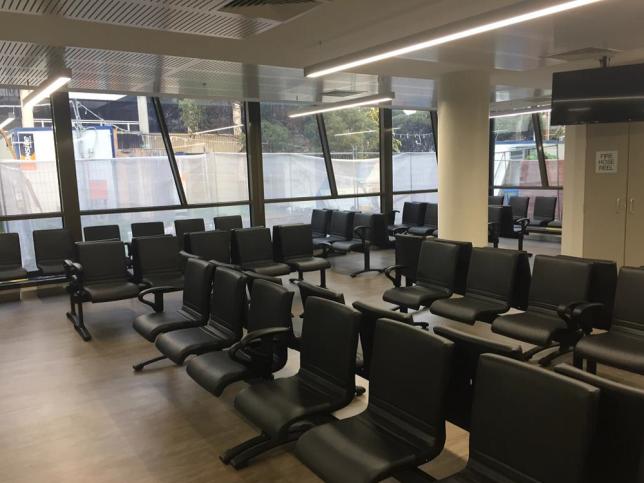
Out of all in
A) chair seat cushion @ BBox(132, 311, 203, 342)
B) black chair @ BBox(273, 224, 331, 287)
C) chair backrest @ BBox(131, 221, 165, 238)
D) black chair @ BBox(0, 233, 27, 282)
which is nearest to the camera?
chair seat cushion @ BBox(132, 311, 203, 342)

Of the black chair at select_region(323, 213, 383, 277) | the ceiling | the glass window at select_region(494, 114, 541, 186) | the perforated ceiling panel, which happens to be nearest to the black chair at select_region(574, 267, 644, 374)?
the ceiling

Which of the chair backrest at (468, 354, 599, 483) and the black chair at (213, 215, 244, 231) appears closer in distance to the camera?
the chair backrest at (468, 354, 599, 483)

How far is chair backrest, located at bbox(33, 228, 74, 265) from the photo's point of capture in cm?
689

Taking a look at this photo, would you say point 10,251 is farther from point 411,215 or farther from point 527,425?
point 527,425

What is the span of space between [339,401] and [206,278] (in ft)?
5.90

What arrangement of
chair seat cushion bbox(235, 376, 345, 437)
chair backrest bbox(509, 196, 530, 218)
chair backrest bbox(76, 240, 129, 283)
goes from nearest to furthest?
chair seat cushion bbox(235, 376, 345, 437)
chair backrest bbox(76, 240, 129, 283)
chair backrest bbox(509, 196, 530, 218)

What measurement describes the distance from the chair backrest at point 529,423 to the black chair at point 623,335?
5.31ft

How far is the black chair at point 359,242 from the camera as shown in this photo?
768cm

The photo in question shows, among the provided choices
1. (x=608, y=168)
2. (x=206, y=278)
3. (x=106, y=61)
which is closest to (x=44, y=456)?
(x=206, y=278)

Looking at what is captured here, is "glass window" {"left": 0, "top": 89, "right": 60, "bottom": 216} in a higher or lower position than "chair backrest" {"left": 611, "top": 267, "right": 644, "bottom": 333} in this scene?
Answer: higher

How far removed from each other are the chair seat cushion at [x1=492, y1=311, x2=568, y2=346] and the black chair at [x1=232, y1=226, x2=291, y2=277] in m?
2.92

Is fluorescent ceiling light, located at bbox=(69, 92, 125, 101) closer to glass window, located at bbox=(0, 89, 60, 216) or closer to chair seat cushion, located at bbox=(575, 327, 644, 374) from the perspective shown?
glass window, located at bbox=(0, 89, 60, 216)

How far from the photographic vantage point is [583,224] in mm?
6492

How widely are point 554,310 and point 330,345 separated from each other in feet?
6.86
